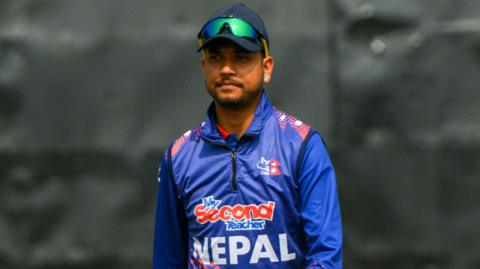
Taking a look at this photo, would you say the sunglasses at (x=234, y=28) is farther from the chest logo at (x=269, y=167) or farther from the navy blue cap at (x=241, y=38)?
the chest logo at (x=269, y=167)

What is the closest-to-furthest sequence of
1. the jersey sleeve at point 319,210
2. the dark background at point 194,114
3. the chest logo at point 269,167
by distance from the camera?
the jersey sleeve at point 319,210, the chest logo at point 269,167, the dark background at point 194,114

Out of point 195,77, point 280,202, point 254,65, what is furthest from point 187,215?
point 195,77

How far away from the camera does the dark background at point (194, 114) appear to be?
15.3 ft

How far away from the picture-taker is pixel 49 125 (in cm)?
480

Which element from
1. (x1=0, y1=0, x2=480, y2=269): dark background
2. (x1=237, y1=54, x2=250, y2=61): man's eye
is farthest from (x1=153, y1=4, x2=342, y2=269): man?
(x1=0, y1=0, x2=480, y2=269): dark background

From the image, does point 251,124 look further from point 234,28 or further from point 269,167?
point 234,28

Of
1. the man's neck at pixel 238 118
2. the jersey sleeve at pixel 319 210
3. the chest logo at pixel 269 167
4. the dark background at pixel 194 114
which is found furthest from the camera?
the dark background at pixel 194 114

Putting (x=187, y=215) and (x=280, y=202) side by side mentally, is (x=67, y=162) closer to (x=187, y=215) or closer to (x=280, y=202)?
(x=187, y=215)

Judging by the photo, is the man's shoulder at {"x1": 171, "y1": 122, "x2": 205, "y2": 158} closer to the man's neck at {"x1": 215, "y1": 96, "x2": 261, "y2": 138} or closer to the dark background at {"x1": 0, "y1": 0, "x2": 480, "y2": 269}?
the man's neck at {"x1": 215, "y1": 96, "x2": 261, "y2": 138}

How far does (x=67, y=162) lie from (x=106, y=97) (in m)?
0.40

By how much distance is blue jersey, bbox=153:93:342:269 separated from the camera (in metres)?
3.12

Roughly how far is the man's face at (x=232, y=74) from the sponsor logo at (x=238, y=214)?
354 millimetres

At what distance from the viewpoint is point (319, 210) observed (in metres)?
3.10

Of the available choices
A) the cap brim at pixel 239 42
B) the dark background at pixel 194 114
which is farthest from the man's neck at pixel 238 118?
the dark background at pixel 194 114
